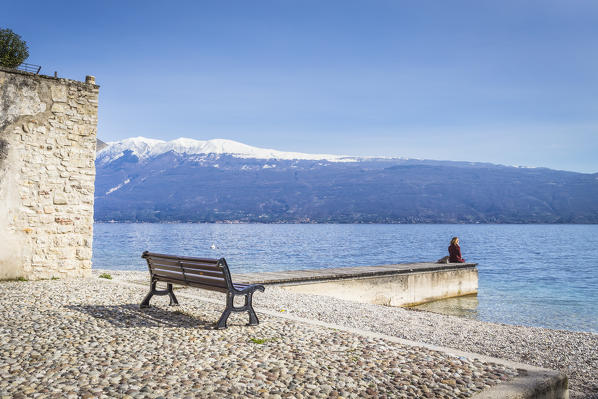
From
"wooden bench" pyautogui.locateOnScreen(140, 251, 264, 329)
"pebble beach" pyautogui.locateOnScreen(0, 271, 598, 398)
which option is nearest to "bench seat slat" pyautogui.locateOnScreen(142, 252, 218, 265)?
"wooden bench" pyautogui.locateOnScreen(140, 251, 264, 329)

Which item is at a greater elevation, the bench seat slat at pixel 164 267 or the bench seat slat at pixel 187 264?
the bench seat slat at pixel 187 264

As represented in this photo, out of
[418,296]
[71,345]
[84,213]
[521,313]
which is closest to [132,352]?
[71,345]

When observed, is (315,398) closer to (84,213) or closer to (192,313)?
(192,313)

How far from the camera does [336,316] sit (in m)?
9.29

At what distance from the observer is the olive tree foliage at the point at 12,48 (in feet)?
48.5

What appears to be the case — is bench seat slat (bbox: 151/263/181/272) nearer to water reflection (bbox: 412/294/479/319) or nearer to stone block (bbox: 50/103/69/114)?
stone block (bbox: 50/103/69/114)

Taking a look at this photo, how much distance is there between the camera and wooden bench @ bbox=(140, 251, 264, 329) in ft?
22.8

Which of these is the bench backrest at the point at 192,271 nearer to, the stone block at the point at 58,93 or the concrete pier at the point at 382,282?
the concrete pier at the point at 382,282

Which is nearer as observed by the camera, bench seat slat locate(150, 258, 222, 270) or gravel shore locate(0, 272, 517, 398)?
gravel shore locate(0, 272, 517, 398)

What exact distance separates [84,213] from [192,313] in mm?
5919

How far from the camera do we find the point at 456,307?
57.5 ft

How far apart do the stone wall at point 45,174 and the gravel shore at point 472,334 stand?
3.96m

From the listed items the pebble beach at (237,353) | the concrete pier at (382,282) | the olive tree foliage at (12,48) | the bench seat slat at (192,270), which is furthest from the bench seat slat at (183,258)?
the olive tree foliage at (12,48)

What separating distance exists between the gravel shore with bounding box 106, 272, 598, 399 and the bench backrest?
1.88 metres
